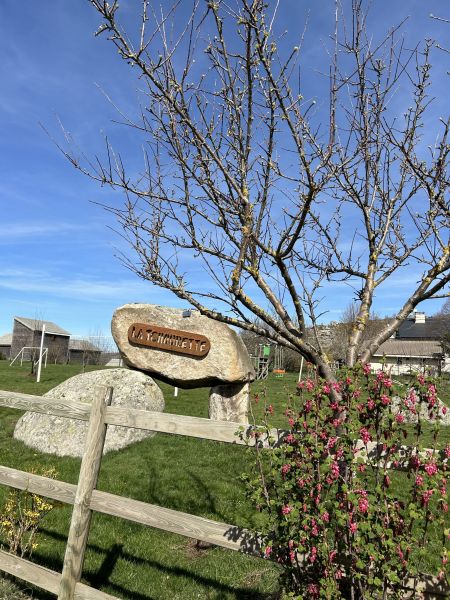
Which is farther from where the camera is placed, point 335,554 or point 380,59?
point 380,59

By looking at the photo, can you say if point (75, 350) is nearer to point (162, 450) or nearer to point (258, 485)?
point (162, 450)

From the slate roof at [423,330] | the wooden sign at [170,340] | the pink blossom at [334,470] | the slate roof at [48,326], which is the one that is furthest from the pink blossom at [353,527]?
the slate roof at [423,330]

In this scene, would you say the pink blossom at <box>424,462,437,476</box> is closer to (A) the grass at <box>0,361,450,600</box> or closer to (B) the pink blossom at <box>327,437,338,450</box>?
(B) the pink blossom at <box>327,437,338,450</box>

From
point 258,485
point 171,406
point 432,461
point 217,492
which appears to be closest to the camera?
point 432,461

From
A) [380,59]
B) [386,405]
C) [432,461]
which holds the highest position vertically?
[380,59]

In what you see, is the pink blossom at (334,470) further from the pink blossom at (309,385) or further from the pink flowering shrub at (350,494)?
the pink blossom at (309,385)

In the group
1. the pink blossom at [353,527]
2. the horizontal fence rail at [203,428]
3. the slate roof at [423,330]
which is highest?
the slate roof at [423,330]

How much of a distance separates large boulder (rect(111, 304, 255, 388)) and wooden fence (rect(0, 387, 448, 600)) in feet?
14.5

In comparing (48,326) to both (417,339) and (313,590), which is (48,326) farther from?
(313,590)

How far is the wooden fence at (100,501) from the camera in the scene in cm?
281

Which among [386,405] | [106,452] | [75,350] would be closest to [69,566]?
[386,405]

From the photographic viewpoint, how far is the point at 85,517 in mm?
3227

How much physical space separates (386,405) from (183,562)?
3343 millimetres

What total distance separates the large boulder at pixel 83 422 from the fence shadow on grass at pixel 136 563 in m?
3.47
